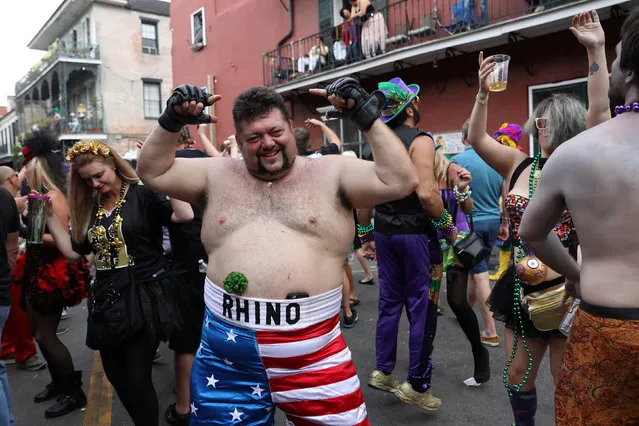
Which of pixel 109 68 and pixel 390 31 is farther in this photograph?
pixel 109 68

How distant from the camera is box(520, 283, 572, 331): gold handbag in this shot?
2262mm

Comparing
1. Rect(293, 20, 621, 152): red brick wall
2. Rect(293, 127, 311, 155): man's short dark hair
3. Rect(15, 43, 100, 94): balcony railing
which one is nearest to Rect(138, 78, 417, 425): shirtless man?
Rect(293, 127, 311, 155): man's short dark hair

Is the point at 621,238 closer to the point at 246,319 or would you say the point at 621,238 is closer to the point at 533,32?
the point at 246,319

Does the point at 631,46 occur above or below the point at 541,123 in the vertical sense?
above

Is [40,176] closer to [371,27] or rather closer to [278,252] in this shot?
[278,252]

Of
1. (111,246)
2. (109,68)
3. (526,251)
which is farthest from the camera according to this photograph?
(109,68)

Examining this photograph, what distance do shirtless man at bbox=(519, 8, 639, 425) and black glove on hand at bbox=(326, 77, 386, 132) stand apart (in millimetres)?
662

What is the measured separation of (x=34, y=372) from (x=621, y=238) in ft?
15.5

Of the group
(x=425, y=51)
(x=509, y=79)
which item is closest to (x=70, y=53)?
(x=425, y=51)

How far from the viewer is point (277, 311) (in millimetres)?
1851

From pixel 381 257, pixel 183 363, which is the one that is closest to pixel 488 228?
pixel 381 257

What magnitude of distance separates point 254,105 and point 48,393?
3.17 meters

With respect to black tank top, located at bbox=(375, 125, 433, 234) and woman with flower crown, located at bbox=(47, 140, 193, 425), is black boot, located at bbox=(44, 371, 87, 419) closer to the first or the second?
woman with flower crown, located at bbox=(47, 140, 193, 425)

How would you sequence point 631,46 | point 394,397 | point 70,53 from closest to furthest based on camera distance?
point 631,46
point 394,397
point 70,53
